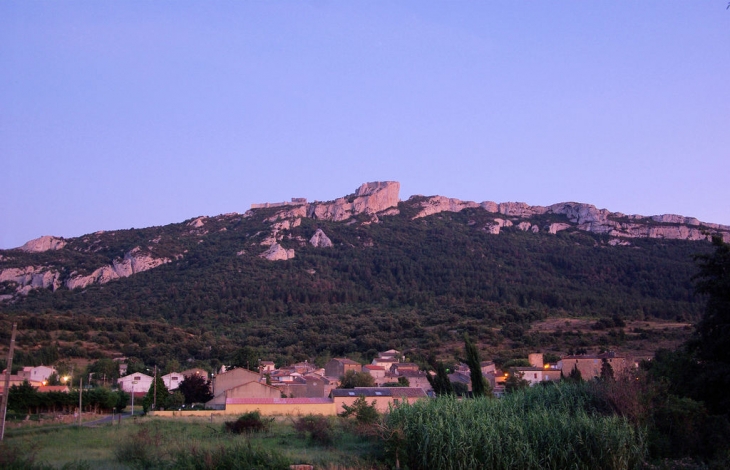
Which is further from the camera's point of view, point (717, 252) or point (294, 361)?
point (294, 361)

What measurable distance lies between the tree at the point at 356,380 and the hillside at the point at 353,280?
1259 centimetres

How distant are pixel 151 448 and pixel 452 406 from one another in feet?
29.3

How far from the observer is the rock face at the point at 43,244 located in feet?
330

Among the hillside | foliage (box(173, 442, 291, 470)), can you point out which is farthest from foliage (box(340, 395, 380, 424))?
the hillside

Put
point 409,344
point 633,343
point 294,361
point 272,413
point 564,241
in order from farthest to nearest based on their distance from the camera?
point 564,241, point 409,344, point 294,361, point 633,343, point 272,413

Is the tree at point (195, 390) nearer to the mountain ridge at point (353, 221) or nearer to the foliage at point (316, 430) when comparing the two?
the foliage at point (316, 430)

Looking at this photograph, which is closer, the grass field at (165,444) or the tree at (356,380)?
the grass field at (165,444)

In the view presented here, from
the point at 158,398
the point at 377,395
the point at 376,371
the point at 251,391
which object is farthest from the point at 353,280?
the point at 377,395

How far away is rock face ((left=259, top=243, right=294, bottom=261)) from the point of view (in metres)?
99.9

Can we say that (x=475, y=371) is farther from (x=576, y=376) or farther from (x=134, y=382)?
(x=134, y=382)

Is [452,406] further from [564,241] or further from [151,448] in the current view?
[564,241]

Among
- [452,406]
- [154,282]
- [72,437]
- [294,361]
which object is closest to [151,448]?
[72,437]

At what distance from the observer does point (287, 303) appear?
83500 millimetres

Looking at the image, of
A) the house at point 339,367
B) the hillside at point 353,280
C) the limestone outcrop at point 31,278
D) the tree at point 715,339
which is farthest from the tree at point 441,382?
the limestone outcrop at point 31,278
